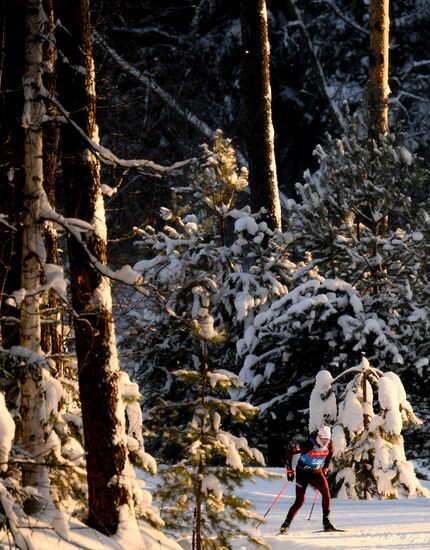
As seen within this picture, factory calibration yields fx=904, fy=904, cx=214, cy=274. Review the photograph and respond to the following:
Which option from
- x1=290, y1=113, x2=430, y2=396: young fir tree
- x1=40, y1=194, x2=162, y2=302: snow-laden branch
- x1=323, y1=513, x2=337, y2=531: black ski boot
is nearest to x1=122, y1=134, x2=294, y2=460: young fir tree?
x1=290, y1=113, x2=430, y2=396: young fir tree

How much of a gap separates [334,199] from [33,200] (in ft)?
31.2

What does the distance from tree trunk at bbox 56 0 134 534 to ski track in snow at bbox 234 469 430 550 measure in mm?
2702

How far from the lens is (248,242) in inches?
618

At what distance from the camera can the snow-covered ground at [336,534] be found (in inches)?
278

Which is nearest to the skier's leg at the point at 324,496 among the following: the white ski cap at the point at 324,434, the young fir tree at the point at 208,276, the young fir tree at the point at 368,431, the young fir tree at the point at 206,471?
the white ski cap at the point at 324,434

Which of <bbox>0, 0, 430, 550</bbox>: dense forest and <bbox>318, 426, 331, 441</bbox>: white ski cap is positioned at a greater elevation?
<bbox>0, 0, 430, 550</bbox>: dense forest

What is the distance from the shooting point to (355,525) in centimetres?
1021

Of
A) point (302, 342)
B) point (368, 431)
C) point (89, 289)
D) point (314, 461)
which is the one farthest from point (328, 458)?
point (89, 289)

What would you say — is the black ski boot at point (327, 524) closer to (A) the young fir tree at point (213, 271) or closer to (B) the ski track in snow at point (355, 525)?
(B) the ski track in snow at point (355, 525)

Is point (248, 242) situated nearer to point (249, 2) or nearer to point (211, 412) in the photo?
point (249, 2)

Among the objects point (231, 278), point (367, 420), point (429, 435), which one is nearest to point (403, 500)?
point (367, 420)

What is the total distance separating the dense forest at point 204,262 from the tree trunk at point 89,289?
0.06 ft

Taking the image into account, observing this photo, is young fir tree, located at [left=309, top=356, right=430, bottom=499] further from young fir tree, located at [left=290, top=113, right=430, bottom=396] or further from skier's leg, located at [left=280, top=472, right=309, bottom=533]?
young fir tree, located at [left=290, top=113, right=430, bottom=396]

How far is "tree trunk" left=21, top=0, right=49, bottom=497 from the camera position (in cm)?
686
